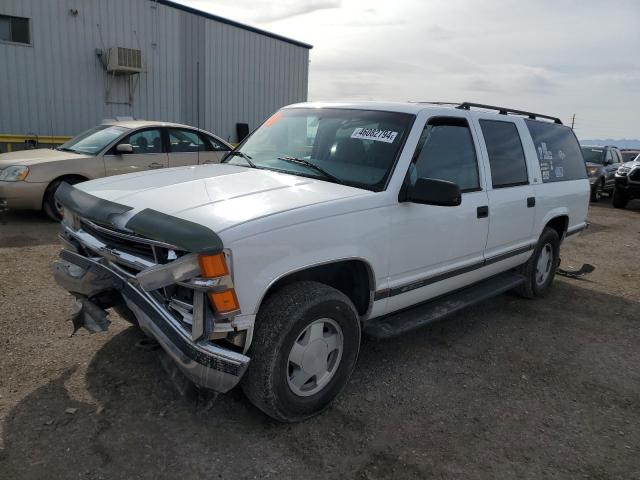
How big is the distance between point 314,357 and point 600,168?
52.6ft

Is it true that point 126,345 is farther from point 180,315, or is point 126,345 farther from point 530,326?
point 530,326

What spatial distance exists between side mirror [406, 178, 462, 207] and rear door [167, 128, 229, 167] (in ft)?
20.8

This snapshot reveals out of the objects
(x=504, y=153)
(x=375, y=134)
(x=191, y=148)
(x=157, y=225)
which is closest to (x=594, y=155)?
(x=191, y=148)

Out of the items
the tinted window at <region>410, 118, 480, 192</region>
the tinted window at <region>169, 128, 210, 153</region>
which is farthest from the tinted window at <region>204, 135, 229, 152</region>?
the tinted window at <region>410, 118, 480, 192</region>

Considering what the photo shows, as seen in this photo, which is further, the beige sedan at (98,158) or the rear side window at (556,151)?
the beige sedan at (98,158)

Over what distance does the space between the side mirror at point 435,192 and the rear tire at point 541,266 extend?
2426 mm

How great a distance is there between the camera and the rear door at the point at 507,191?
4.33 m

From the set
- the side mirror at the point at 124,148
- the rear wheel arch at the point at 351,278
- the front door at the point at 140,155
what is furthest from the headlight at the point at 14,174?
the rear wheel arch at the point at 351,278

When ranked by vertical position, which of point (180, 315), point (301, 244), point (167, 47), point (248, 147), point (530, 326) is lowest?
point (530, 326)

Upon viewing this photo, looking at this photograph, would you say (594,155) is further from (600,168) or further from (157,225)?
(157,225)

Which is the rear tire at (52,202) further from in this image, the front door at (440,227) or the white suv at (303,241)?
the front door at (440,227)

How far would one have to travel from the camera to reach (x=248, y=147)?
4.35 metres

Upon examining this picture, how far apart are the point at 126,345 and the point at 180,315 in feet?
4.64

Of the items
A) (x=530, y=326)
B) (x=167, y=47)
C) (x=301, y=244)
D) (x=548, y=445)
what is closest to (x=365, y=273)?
(x=301, y=244)
